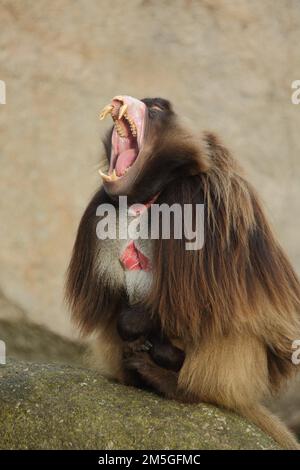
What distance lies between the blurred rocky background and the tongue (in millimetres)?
2013

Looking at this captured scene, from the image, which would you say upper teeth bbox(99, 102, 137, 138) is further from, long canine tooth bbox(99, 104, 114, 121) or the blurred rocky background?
the blurred rocky background

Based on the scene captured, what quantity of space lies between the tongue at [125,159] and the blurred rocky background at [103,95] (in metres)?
2.01

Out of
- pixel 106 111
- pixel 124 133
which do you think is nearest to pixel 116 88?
pixel 124 133

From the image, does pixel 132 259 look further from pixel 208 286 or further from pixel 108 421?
pixel 108 421

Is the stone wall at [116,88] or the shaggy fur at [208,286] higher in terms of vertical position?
the stone wall at [116,88]

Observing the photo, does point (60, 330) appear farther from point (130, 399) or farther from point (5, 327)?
point (130, 399)

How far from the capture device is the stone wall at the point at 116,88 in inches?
223

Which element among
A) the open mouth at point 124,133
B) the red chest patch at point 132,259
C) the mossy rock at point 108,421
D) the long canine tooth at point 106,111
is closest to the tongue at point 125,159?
the open mouth at point 124,133

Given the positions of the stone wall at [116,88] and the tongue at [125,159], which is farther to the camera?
the stone wall at [116,88]

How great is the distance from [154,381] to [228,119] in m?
2.44

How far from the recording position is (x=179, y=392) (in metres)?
3.65

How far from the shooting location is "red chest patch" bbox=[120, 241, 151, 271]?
141 inches

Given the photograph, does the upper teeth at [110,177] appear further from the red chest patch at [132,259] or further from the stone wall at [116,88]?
the stone wall at [116,88]

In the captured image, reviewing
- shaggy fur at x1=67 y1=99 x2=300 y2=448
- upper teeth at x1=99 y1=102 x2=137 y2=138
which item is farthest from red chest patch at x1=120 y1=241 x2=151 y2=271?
upper teeth at x1=99 y1=102 x2=137 y2=138
